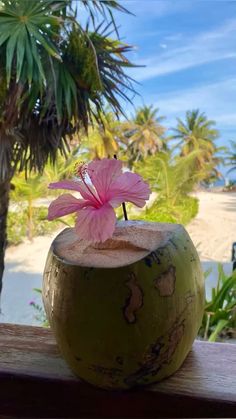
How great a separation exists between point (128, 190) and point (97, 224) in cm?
5

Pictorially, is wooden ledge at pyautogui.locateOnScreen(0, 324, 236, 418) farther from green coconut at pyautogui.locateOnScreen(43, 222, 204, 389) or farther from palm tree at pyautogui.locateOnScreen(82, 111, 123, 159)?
palm tree at pyautogui.locateOnScreen(82, 111, 123, 159)

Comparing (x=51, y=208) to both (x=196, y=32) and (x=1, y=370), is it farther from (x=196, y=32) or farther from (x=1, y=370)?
(x=196, y=32)

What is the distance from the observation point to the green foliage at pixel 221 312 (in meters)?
0.85

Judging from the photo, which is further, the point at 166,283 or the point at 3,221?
the point at 3,221

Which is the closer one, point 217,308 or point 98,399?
point 98,399

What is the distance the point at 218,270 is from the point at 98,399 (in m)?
0.74

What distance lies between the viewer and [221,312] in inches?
35.6

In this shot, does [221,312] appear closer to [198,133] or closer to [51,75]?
[198,133]

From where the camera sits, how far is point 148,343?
1.01 ft

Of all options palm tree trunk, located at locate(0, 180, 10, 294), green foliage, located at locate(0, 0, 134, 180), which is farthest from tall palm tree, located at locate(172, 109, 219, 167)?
palm tree trunk, located at locate(0, 180, 10, 294)

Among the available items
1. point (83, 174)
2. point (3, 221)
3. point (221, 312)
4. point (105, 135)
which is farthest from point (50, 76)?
point (83, 174)

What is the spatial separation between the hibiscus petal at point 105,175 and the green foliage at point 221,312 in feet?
1.92

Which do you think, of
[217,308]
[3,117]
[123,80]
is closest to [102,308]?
[217,308]

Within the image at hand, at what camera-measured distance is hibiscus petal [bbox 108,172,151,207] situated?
34 centimetres
